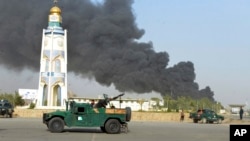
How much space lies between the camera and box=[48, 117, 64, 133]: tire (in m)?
21.6

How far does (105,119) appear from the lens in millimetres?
22125

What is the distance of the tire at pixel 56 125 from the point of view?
2158cm

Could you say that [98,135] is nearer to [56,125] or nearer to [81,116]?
[81,116]

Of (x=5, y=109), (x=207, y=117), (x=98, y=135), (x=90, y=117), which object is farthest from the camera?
(x=5, y=109)

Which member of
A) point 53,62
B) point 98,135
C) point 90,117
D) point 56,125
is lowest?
point 98,135

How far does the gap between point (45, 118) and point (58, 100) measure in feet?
133

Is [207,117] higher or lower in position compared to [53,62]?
lower

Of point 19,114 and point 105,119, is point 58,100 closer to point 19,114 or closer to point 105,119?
point 19,114

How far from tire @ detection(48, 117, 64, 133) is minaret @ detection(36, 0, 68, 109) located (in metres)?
38.9

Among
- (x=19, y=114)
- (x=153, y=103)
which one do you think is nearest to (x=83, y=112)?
(x=19, y=114)

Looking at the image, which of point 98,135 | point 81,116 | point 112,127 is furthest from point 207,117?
point 98,135

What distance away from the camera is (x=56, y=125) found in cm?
2175

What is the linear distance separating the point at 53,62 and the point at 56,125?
130ft

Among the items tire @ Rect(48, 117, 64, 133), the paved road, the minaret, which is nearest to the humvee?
tire @ Rect(48, 117, 64, 133)
